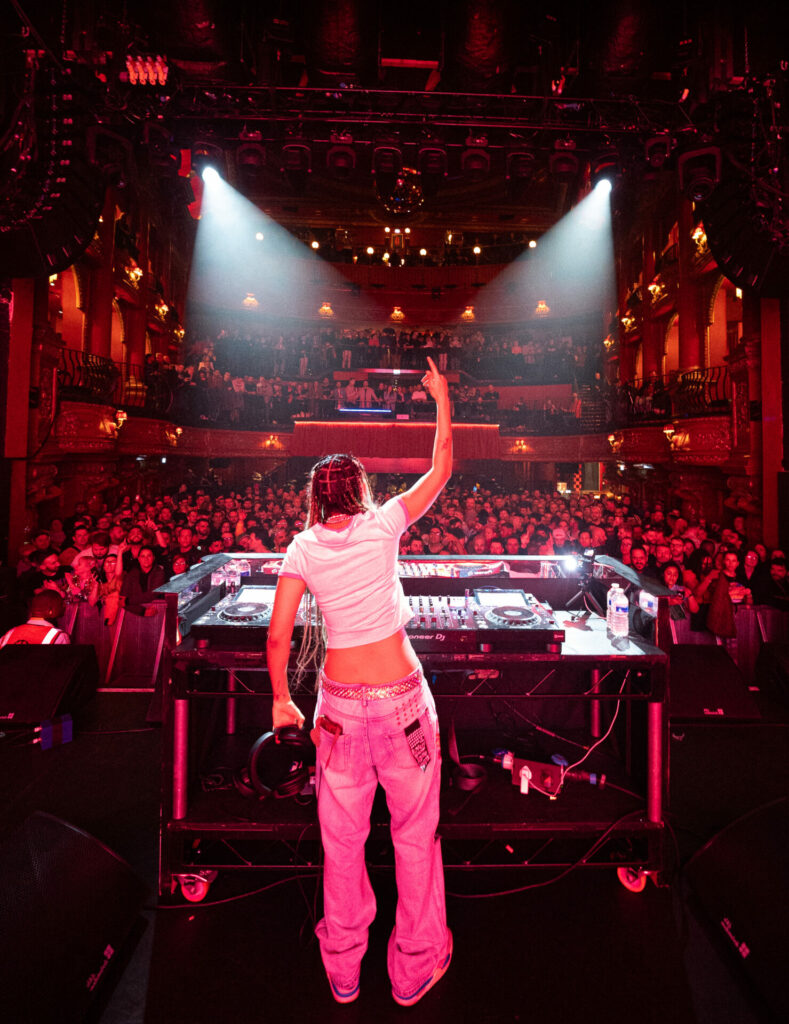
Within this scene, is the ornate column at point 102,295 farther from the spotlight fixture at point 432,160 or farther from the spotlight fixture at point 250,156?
the spotlight fixture at point 432,160

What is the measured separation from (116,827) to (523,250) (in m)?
23.8

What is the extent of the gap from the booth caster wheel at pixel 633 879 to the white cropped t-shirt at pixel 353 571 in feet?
5.67

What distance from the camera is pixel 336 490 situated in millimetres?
1739

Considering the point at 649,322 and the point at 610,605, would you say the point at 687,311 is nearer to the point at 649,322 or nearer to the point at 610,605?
the point at 649,322

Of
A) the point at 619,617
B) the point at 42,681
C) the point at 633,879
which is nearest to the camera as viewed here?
the point at 633,879

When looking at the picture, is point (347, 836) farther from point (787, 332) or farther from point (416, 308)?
point (416, 308)

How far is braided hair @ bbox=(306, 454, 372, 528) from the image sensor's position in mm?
1741

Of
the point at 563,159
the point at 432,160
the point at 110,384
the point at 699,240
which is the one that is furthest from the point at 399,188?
the point at 699,240

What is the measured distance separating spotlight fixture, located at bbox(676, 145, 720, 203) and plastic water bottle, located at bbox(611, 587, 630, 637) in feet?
19.0

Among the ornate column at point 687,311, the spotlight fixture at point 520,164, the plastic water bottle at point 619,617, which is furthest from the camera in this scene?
the ornate column at point 687,311

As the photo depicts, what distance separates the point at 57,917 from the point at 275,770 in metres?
1.00

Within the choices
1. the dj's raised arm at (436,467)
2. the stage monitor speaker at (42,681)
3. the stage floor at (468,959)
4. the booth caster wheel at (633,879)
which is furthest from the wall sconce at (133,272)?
the booth caster wheel at (633,879)

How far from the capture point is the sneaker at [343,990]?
1805mm

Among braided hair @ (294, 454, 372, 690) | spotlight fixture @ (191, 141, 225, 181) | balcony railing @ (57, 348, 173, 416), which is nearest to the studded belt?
braided hair @ (294, 454, 372, 690)
